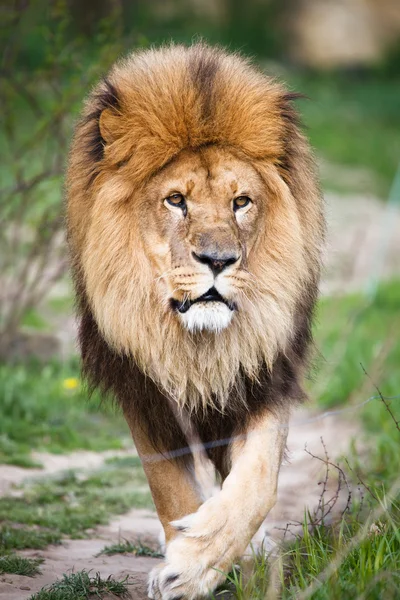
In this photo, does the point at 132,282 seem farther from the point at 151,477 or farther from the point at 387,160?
the point at 387,160

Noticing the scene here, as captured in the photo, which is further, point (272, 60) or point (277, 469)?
point (272, 60)

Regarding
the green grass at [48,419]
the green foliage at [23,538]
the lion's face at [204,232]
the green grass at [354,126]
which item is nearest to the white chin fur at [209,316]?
the lion's face at [204,232]

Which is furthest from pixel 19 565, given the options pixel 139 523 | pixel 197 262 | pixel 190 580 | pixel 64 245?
pixel 64 245

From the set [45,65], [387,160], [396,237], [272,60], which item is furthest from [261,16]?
[45,65]

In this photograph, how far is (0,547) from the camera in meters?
3.41

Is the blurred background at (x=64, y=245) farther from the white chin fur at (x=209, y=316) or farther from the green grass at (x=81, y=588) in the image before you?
the green grass at (x=81, y=588)

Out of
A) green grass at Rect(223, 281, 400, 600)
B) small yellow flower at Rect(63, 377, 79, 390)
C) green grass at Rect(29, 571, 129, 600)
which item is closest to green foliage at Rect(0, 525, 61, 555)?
green grass at Rect(29, 571, 129, 600)

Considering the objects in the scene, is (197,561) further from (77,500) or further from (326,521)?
(77,500)

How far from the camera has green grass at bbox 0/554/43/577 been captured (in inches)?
123

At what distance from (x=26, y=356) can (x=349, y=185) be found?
21.8 ft

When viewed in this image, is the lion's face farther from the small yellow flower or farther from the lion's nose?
the small yellow flower

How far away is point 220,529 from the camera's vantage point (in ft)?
9.36

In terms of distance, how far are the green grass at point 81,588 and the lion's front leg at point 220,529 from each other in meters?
0.11

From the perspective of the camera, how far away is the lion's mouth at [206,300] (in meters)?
2.86
